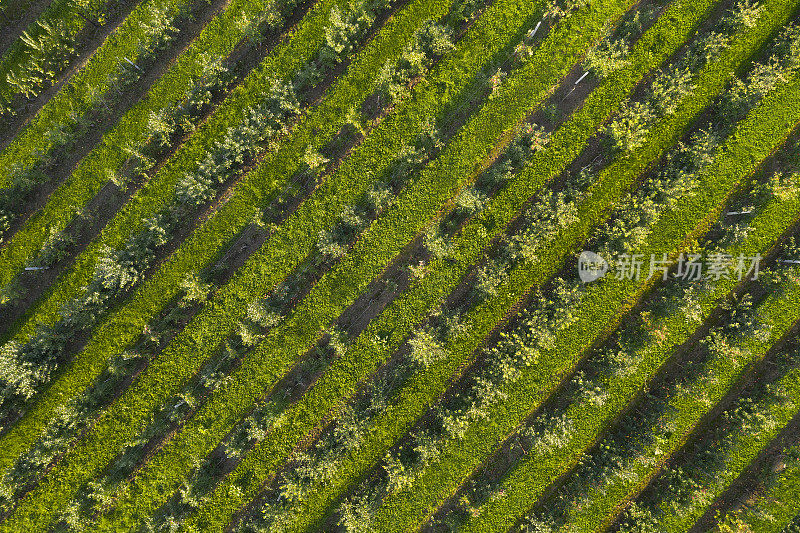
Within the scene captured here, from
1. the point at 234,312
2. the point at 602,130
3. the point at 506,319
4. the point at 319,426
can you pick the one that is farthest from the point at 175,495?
the point at 602,130

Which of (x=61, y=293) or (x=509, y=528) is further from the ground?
(x=509, y=528)

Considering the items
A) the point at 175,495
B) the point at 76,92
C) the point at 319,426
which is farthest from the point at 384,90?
the point at 175,495

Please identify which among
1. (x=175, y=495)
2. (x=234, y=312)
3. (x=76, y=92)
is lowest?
(x=175, y=495)

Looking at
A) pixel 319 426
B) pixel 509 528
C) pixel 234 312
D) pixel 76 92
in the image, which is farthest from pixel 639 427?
pixel 76 92

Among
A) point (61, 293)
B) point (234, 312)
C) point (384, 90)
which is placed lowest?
point (61, 293)

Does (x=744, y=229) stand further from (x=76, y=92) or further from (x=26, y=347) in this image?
(x=26, y=347)

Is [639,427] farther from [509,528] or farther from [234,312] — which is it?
[234,312]

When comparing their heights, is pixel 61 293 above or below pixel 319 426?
below

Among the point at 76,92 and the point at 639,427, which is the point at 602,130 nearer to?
the point at 639,427
